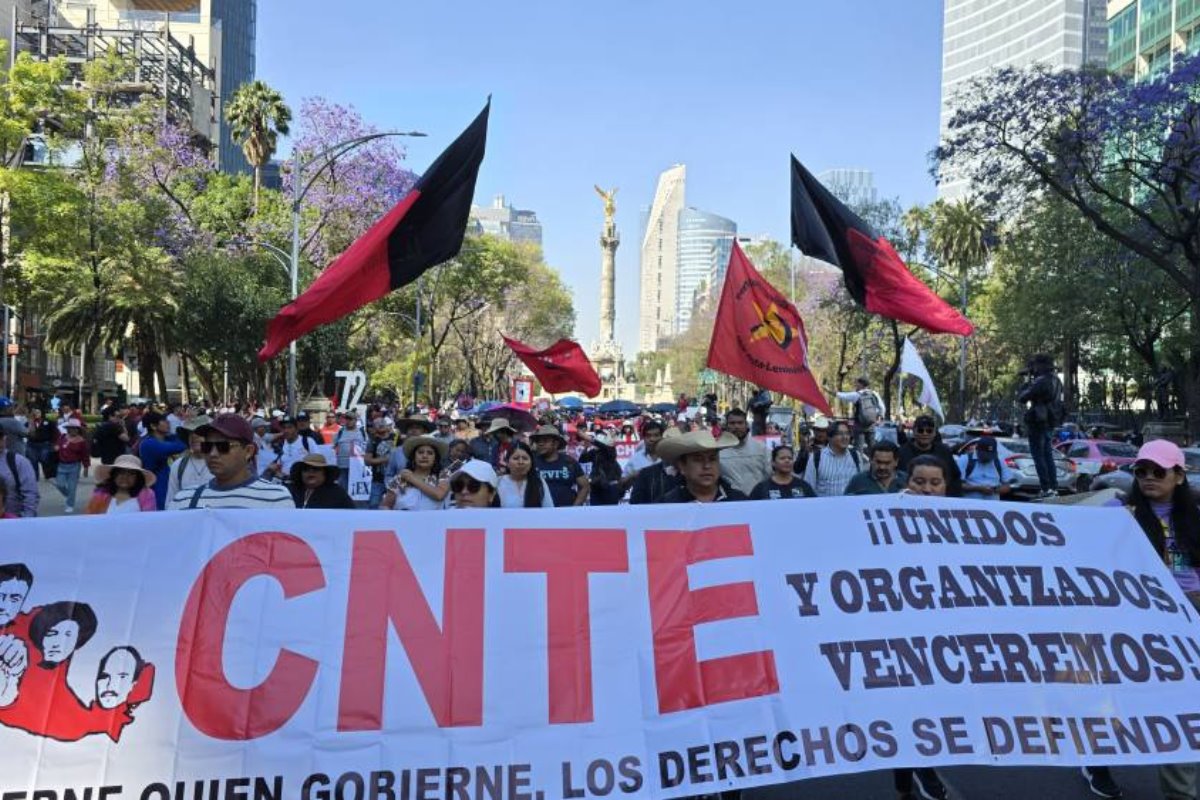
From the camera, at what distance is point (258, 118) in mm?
48531

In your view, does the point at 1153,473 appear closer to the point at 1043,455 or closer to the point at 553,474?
the point at 553,474

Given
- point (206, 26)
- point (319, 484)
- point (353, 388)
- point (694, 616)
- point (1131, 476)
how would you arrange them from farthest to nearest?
point (206, 26)
point (353, 388)
point (1131, 476)
point (319, 484)
point (694, 616)

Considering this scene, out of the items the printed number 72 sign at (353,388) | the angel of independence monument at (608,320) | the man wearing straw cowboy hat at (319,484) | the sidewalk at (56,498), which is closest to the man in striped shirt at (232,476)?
the man wearing straw cowboy hat at (319,484)

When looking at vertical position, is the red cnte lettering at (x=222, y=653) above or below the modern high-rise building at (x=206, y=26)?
below

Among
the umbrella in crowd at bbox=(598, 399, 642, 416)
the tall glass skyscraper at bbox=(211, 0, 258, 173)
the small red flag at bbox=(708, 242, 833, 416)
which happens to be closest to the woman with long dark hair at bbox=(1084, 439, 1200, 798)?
the small red flag at bbox=(708, 242, 833, 416)

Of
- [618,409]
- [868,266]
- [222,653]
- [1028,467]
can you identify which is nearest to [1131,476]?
[1028,467]

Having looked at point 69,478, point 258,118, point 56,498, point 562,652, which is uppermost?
point 258,118

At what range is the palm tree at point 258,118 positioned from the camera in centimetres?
4834

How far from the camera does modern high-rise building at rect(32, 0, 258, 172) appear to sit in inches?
3033

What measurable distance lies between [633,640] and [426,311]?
50.5 m

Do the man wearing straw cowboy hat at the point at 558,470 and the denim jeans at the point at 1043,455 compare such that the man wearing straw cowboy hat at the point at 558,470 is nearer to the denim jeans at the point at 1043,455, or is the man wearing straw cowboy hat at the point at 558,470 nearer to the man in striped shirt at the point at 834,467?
the man in striped shirt at the point at 834,467

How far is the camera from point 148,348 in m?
46.8

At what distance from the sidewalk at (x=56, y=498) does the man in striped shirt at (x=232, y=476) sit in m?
11.0

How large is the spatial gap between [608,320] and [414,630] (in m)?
111
